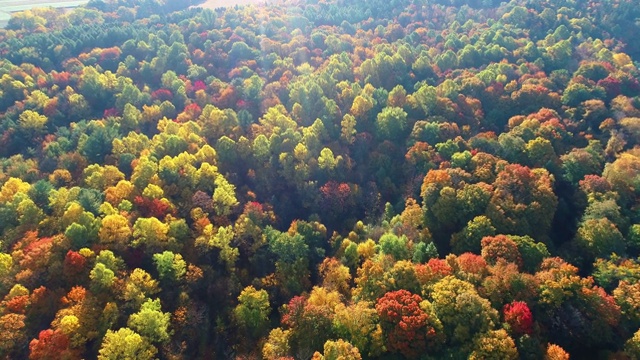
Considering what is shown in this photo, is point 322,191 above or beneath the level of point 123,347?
above

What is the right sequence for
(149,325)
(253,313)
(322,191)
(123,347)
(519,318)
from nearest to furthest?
(519,318) → (123,347) → (149,325) → (253,313) → (322,191)

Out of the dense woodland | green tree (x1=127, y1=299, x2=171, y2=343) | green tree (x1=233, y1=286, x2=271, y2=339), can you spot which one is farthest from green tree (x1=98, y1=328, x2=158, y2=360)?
green tree (x1=233, y1=286, x2=271, y2=339)

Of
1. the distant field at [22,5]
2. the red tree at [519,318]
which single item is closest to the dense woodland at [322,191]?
the red tree at [519,318]

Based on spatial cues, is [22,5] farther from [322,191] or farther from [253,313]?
[253,313]

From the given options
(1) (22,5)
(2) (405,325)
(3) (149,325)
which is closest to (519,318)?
(2) (405,325)

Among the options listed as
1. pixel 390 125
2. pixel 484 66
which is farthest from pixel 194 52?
pixel 484 66

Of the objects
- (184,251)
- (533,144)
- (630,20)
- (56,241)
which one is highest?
(630,20)

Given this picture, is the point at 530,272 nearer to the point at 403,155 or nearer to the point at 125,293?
the point at 403,155

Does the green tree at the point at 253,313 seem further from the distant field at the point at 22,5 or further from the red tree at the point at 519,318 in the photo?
the distant field at the point at 22,5
